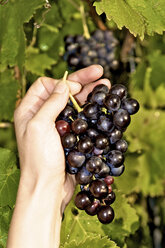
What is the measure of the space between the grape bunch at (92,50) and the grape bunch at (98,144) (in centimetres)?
66

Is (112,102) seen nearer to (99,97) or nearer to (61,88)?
(99,97)

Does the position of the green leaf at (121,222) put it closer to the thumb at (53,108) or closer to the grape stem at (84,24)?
the thumb at (53,108)

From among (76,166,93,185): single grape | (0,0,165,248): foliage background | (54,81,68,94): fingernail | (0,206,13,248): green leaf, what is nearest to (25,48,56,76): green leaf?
(0,0,165,248): foliage background

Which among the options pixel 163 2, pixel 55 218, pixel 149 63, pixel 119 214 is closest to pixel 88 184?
pixel 55 218

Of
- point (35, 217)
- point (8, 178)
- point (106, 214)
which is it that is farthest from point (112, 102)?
point (8, 178)

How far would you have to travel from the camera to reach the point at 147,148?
88.7 inches

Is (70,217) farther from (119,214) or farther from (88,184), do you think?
(88,184)

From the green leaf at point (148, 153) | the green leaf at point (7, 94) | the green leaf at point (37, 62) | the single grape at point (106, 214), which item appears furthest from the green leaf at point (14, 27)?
the green leaf at point (148, 153)

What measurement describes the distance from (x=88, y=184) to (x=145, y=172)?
3.34ft

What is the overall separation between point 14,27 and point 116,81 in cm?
75

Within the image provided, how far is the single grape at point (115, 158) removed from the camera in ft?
3.92

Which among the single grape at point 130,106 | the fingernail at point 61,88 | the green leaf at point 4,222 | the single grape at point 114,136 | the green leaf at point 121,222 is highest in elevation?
the fingernail at point 61,88

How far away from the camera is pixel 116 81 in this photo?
2135mm

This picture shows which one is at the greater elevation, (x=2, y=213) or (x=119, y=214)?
(x=2, y=213)
